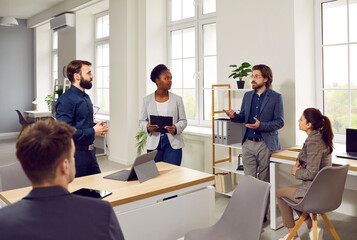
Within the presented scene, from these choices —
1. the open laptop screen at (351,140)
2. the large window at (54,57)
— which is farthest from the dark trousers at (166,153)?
the large window at (54,57)

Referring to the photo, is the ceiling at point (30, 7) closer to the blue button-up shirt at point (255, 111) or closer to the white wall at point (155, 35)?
the white wall at point (155, 35)

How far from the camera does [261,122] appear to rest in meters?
3.49

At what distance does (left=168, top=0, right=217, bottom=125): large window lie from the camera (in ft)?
18.0

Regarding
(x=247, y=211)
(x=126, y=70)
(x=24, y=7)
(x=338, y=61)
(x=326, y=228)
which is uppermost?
(x=24, y=7)

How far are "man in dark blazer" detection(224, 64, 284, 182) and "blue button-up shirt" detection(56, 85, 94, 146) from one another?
63.0 inches

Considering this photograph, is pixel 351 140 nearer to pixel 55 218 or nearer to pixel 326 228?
pixel 326 228

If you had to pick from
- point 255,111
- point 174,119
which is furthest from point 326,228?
point 174,119

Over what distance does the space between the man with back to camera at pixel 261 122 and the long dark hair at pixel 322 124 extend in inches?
24.6

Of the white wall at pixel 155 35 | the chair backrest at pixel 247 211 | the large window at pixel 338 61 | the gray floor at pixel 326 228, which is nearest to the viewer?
the chair backrest at pixel 247 211

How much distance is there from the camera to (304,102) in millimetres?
4020

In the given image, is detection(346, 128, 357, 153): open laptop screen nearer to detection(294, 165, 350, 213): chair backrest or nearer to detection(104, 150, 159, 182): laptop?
detection(294, 165, 350, 213): chair backrest

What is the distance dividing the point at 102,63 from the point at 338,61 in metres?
5.69

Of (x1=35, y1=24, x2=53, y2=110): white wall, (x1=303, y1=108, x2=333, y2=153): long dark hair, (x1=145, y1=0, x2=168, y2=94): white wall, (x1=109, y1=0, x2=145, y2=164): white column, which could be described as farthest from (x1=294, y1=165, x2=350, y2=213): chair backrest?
(x1=35, y1=24, x2=53, y2=110): white wall

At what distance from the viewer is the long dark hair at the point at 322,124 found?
2.76 meters
